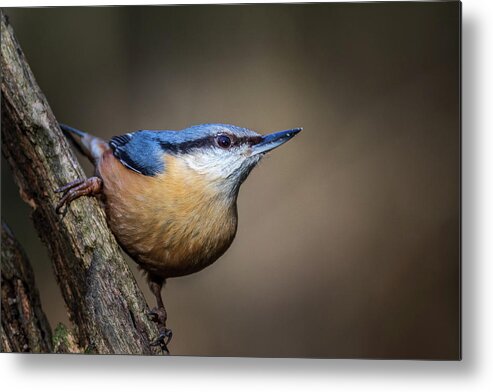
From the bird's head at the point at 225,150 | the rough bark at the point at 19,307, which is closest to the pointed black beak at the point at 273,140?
the bird's head at the point at 225,150

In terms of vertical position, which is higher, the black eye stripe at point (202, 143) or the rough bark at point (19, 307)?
the black eye stripe at point (202, 143)

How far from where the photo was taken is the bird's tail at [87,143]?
1.90 m

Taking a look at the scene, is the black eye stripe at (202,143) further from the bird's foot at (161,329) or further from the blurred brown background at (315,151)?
the bird's foot at (161,329)

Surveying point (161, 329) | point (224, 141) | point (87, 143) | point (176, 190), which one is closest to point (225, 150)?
point (224, 141)

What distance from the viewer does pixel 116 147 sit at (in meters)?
1.88

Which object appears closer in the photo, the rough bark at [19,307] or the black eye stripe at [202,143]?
the black eye stripe at [202,143]

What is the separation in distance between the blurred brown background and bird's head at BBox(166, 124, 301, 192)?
0.03m

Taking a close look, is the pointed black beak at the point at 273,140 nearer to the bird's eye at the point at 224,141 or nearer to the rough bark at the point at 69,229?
the bird's eye at the point at 224,141

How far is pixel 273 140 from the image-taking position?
1.84m

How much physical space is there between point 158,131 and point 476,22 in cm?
82

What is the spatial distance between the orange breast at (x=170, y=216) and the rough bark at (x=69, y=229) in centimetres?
5

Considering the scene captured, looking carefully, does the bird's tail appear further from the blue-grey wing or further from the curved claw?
the curved claw

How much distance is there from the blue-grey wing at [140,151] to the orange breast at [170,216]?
0.6 inches

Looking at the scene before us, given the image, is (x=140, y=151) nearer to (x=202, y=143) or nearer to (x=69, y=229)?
(x=202, y=143)
